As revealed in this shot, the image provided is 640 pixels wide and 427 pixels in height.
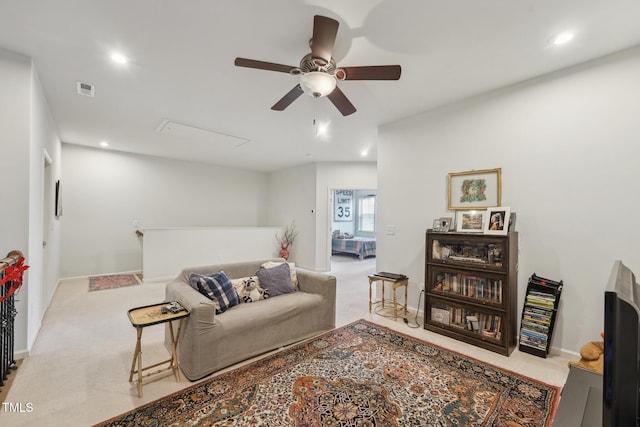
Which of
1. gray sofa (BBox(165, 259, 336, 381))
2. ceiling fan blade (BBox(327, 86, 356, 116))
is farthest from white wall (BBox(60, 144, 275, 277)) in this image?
ceiling fan blade (BBox(327, 86, 356, 116))

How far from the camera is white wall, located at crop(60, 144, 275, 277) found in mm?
5223

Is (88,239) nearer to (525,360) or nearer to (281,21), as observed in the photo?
(281,21)

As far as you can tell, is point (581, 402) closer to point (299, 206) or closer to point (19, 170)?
point (19, 170)

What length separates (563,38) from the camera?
2074 millimetres

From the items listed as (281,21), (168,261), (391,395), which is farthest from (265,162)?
(391,395)

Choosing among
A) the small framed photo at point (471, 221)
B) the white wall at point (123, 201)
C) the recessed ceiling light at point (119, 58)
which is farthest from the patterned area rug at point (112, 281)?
the small framed photo at point (471, 221)

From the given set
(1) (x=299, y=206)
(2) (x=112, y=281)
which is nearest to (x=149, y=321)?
(2) (x=112, y=281)

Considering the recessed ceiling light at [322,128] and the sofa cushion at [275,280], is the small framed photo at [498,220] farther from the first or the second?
the recessed ceiling light at [322,128]

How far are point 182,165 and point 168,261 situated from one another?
8.02ft

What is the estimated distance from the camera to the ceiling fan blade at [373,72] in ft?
6.32

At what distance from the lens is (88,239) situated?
17.6ft

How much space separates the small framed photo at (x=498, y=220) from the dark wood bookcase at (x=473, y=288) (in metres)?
0.08

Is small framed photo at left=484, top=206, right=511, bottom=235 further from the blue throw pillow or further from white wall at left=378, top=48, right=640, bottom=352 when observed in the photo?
the blue throw pillow

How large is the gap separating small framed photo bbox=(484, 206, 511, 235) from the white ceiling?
4.17 ft
